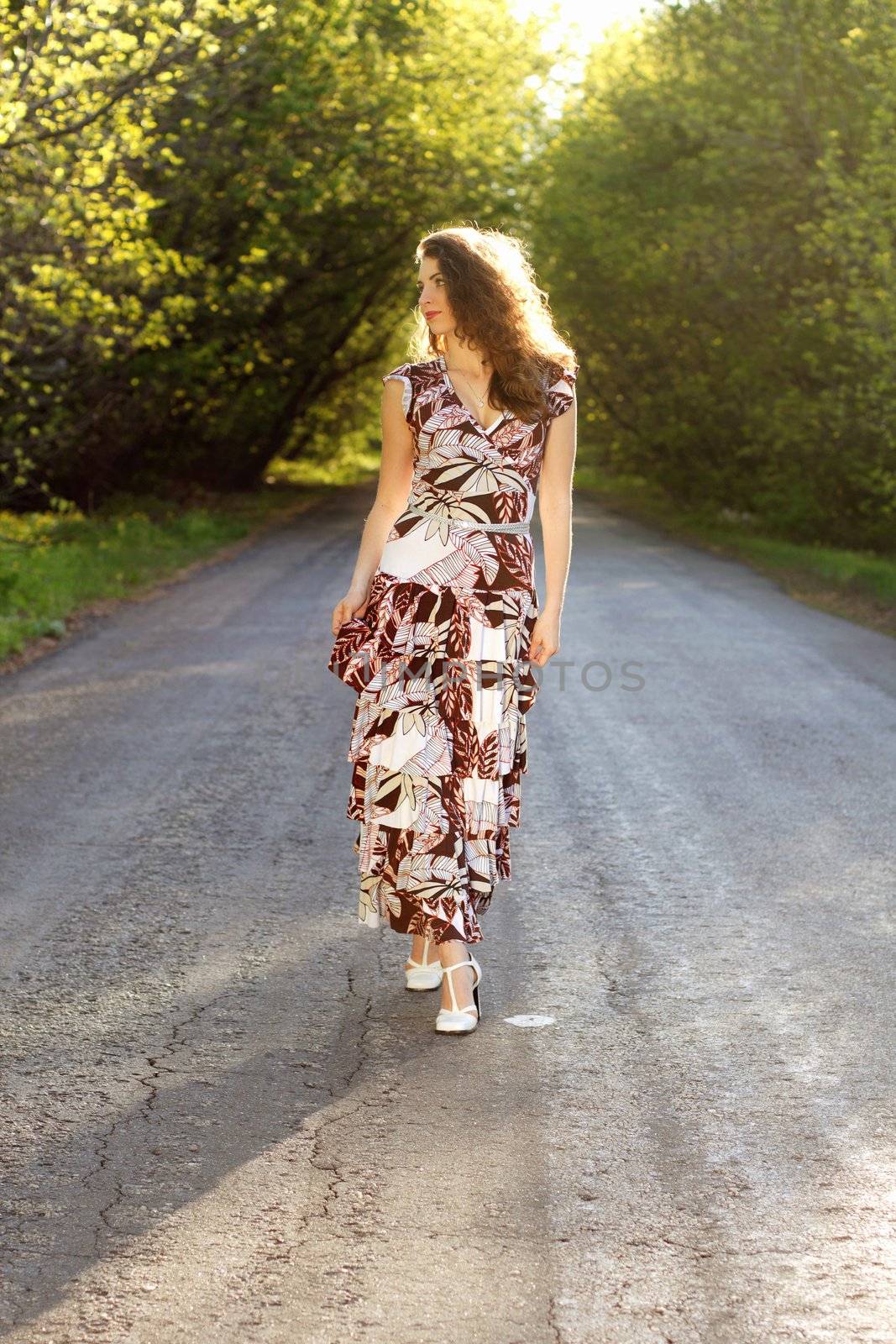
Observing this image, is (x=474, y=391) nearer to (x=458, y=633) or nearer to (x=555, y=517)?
(x=555, y=517)

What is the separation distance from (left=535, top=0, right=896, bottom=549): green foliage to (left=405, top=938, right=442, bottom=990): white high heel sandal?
47.5 ft

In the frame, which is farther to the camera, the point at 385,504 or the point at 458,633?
the point at 385,504

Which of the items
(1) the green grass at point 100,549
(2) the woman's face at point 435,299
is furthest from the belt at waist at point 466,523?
(1) the green grass at point 100,549

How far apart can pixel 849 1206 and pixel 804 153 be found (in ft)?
73.7

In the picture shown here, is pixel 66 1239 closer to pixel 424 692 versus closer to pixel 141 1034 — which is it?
pixel 141 1034

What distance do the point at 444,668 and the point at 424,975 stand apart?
3.10 feet

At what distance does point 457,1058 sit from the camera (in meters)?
4.28

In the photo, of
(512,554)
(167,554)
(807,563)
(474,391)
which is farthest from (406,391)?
(807,563)

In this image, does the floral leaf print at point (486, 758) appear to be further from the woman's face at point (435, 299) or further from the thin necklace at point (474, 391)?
the woman's face at point (435, 299)

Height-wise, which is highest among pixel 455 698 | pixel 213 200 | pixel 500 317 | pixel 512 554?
pixel 213 200

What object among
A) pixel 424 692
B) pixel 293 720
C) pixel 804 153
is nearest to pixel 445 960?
pixel 424 692

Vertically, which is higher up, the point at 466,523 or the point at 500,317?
the point at 500,317

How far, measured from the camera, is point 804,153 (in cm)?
2362

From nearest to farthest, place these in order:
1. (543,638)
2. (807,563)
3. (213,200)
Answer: (543,638) → (807,563) → (213,200)
